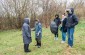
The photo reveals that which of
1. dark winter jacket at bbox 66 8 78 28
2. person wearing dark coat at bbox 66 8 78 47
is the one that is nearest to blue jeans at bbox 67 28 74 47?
person wearing dark coat at bbox 66 8 78 47

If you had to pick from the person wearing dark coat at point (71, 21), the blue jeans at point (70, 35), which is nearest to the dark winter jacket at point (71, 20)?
the person wearing dark coat at point (71, 21)

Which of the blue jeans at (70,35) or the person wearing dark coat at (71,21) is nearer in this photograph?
the person wearing dark coat at (71,21)

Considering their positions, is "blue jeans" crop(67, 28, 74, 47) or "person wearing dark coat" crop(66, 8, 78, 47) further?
"blue jeans" crop(67, 28, 74, 47)

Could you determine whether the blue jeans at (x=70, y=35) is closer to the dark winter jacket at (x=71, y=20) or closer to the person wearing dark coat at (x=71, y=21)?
the person wearing dark coat at (x=71, y=21)

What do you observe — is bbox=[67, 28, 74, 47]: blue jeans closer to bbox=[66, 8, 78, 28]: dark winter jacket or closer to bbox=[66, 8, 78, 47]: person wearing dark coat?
bbox=[66, 8, 78, 47]: person wearing dark coat

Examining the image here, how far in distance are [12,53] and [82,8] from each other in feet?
81.2

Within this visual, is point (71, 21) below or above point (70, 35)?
above

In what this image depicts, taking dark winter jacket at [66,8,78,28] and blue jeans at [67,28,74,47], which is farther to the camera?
blue jeans at [67,28,74,47]

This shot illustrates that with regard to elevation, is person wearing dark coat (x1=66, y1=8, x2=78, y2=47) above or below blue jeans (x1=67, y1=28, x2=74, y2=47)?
above

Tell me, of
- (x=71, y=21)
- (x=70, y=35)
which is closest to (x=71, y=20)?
(x=71, y=21)

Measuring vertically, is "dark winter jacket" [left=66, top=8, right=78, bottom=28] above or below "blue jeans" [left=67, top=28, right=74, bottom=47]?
above

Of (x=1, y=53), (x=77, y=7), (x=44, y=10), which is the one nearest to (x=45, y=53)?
(x=1, y=53)

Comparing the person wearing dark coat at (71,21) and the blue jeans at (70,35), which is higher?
the person wearing dark coat at (71,21)

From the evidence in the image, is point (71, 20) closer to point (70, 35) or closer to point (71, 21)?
point (71, 21)
